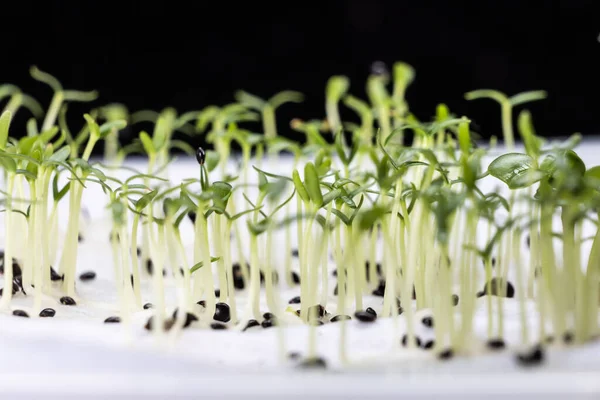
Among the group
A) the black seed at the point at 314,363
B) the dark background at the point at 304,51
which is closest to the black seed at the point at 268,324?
the black seed at the point at 314,363

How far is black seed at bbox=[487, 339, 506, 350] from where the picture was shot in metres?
0.58

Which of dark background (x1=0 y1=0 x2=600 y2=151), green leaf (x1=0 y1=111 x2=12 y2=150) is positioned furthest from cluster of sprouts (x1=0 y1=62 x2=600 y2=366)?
dark background (x1=0 y1=0 x2=600 y2=151)

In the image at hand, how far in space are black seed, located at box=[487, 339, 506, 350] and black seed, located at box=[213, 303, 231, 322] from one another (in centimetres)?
32

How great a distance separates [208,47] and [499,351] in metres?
1.46

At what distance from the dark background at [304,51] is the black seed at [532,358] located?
4.12 ft

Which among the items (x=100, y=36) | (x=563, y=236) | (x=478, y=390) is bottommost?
(x=478, y=390)

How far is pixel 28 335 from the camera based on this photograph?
616 mm

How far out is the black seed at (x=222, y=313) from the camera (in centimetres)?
74

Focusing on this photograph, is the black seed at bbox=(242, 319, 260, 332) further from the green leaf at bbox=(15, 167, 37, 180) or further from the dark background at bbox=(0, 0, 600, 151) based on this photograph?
the dark background at bbox=(0, 0, 600, 151)

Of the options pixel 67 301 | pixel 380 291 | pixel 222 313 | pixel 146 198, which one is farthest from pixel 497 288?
pixel 67 301

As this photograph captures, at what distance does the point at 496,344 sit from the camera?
58 centimetres

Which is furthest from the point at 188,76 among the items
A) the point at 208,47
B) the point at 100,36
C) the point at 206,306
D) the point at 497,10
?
the point at 206,306

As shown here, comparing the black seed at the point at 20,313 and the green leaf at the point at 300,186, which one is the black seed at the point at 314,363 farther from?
the black seed at the point at 20,313

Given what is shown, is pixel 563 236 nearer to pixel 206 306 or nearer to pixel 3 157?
pixel 206 306
